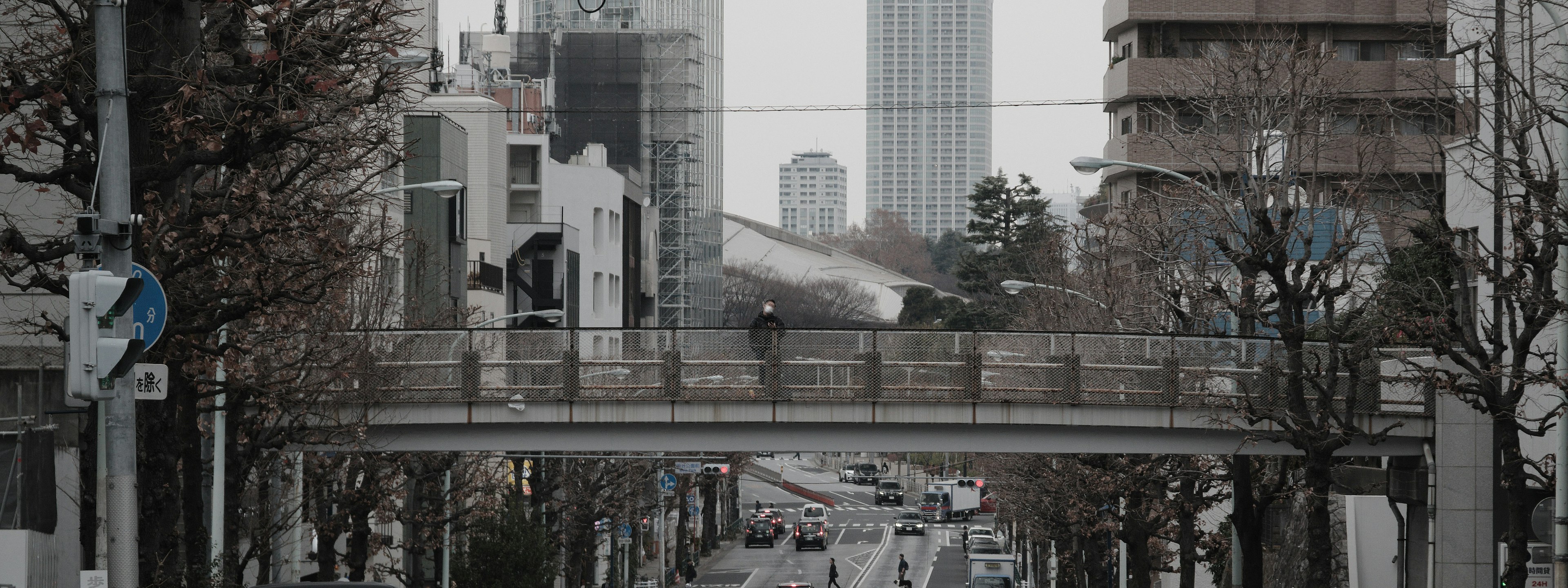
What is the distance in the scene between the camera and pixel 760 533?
88.0m

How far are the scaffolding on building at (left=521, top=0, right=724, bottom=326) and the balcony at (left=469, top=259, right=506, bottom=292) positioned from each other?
102 feet

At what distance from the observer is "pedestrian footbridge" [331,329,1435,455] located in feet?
84.1

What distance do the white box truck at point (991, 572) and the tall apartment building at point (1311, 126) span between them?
15.6 ft

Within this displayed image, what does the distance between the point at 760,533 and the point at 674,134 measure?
22.5 meters

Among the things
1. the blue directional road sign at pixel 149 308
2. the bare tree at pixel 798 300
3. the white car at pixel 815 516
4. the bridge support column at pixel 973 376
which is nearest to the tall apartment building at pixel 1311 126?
the bridge support column at pixel 973 376

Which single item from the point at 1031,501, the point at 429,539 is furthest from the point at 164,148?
the point at 1031,501

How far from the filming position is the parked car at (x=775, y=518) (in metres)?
90.0

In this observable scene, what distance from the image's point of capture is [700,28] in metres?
96.4

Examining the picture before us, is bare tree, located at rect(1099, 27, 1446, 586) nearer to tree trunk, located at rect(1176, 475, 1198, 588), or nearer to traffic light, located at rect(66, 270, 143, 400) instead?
tree trunk, located at rect(1176, 475, 1198, 588)

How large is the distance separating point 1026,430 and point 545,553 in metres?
15.3

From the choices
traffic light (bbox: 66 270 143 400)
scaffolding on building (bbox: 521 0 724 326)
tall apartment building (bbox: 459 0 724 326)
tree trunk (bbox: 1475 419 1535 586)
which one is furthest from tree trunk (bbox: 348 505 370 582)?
scaffolding on building (bbox: 521 0 724 326)

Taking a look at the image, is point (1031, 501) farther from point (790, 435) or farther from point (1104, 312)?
point (790, 435)

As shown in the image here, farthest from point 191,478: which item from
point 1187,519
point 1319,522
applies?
point 1187,519

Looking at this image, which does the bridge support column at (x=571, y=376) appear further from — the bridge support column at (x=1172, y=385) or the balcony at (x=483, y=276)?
the balcony at (x=483, y=276)
